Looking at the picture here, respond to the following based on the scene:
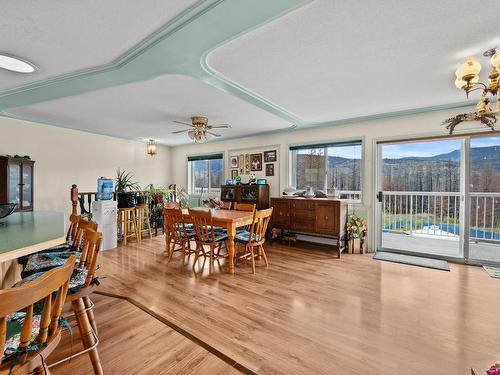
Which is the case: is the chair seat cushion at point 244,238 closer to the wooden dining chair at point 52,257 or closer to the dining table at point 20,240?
the wooden dining chair at point 52,257

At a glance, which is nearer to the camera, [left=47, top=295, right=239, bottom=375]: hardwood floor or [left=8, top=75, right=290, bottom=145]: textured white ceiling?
[left=47, top=295, right=239, bottom=375]: hardwood floor

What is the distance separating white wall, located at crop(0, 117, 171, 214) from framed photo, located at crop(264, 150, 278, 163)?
3478mm

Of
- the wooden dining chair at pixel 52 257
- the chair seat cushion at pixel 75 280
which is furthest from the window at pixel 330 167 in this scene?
the chair seat cushion at pixel 75 280

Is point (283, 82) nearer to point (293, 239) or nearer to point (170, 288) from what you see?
point (170, 288)

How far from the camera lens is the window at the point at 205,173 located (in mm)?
6418

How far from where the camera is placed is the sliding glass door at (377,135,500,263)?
351cm

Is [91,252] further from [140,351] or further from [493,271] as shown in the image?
[493,271]

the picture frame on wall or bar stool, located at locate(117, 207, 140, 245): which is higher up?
the picture frame on wall

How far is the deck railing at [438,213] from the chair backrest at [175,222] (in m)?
3.55

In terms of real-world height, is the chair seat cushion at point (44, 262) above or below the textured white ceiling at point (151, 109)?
below

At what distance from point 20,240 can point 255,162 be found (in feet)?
15.0

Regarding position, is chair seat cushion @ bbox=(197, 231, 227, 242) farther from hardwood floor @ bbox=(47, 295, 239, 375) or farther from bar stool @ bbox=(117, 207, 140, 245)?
bar stool @ bbox=(117, 207, 140, 245)

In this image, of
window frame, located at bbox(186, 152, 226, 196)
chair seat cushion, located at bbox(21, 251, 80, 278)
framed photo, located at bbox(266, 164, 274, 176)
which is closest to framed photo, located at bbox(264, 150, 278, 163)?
framed photo, located at bbox(266, 164, 274, 176)

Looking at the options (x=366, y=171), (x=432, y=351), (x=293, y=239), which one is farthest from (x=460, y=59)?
(x=293, y=239)
